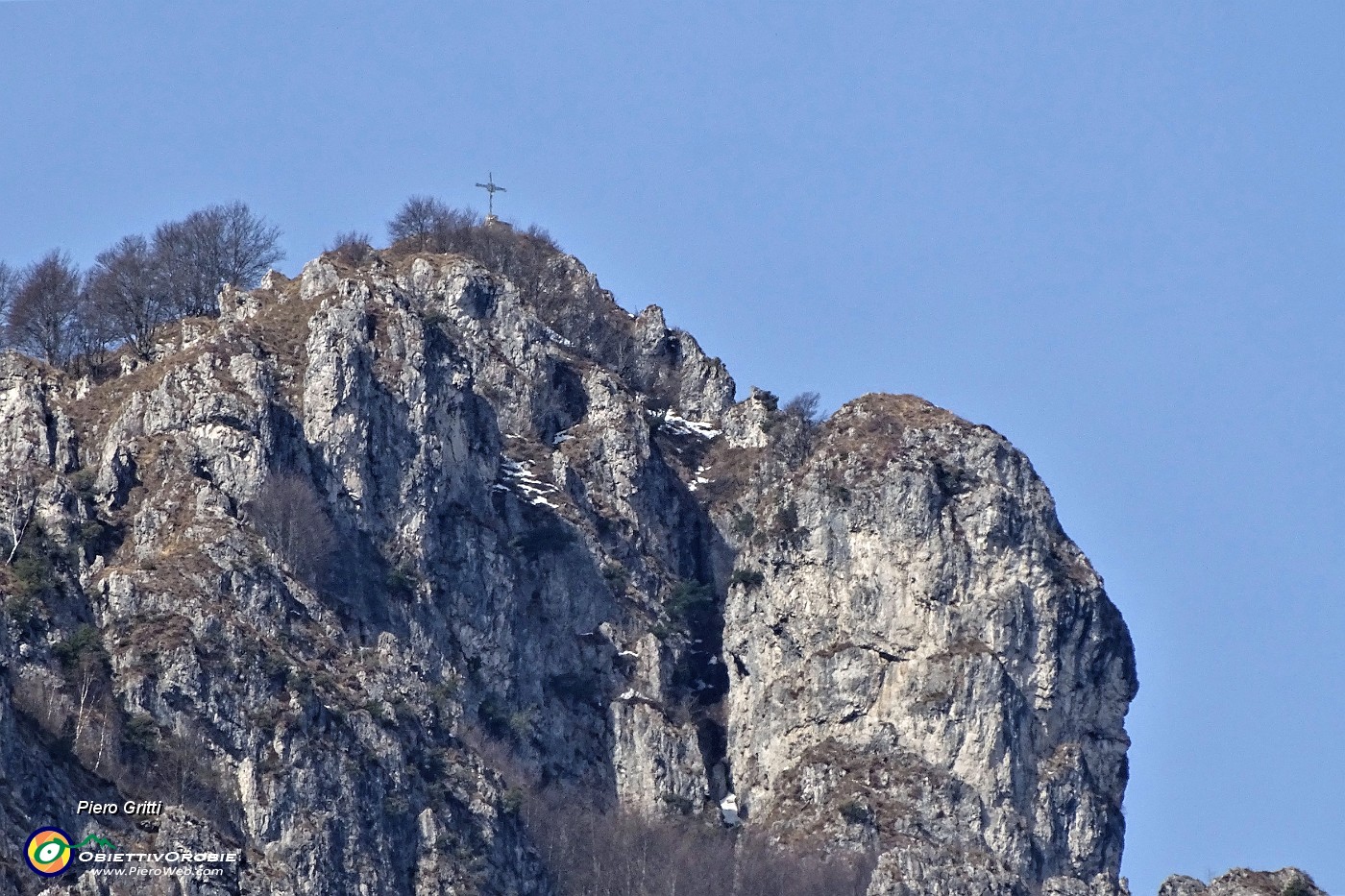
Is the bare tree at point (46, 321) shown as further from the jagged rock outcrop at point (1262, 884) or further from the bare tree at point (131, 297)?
the jagged rock outcrop at point (1262, 884)

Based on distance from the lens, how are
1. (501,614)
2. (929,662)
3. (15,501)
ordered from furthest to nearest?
(501,614) → (929,662) → (15,501)

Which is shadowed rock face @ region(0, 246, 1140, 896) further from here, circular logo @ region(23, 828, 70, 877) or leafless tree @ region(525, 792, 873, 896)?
circular logo @ region(23, 828, 70, 877)

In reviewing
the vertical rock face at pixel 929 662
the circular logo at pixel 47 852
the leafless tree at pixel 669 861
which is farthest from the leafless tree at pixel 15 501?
the vertical rock face at pixel 929 662

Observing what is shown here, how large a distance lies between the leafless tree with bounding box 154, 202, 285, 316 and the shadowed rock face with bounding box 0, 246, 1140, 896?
7681 mm

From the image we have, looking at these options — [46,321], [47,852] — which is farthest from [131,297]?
[47,852]

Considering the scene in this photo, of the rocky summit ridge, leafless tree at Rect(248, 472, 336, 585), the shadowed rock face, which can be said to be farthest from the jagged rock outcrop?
leafless tree at Rect(248, 472, 336, 585)

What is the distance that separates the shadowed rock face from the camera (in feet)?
515

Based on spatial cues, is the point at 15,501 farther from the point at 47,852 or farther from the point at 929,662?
the point at 929,662

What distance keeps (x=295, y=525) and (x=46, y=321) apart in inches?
923

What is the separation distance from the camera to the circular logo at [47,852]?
14238 centimetres

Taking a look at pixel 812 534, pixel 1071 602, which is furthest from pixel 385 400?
pixel 1071 602

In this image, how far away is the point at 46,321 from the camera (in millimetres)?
183500

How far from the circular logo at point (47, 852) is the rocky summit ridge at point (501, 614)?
5.76 meters

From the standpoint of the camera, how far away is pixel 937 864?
16138 cm
